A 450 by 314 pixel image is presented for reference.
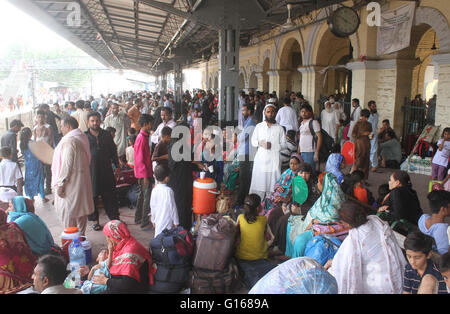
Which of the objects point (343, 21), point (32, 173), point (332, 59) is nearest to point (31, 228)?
point (32, 173)

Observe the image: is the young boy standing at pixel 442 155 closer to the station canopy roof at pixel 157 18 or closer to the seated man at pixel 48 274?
the station canopy roof at pixel 157 18

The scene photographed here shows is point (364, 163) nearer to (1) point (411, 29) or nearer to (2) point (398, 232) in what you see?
(2) point (398, 232)

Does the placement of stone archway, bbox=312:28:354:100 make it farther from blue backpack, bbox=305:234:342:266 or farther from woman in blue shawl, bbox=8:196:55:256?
woman in blue shawl, bbox=8:196:55:256

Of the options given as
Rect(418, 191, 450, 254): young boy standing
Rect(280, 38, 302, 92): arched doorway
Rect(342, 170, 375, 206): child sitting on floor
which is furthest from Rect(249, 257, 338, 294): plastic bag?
Rect(280, 38, 302, 92): arched doorway

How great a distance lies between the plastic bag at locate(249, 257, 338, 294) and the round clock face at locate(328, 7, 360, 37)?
7227mm

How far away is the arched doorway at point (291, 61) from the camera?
15438 millimetres

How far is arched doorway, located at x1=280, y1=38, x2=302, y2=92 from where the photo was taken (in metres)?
15.4

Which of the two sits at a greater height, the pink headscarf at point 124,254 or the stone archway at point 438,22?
the stone archway at point 438,22

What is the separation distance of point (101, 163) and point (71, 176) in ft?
2.59

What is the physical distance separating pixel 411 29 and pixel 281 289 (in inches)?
339

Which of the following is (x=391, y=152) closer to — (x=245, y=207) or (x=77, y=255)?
(x=245, y=207)

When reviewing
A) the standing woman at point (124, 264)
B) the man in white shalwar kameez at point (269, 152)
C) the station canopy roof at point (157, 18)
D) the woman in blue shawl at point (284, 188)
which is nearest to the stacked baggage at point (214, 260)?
the standing woman at point (124, 264)

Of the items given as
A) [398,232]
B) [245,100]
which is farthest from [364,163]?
[245,100]

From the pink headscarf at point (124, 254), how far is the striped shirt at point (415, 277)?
6.82 ft
